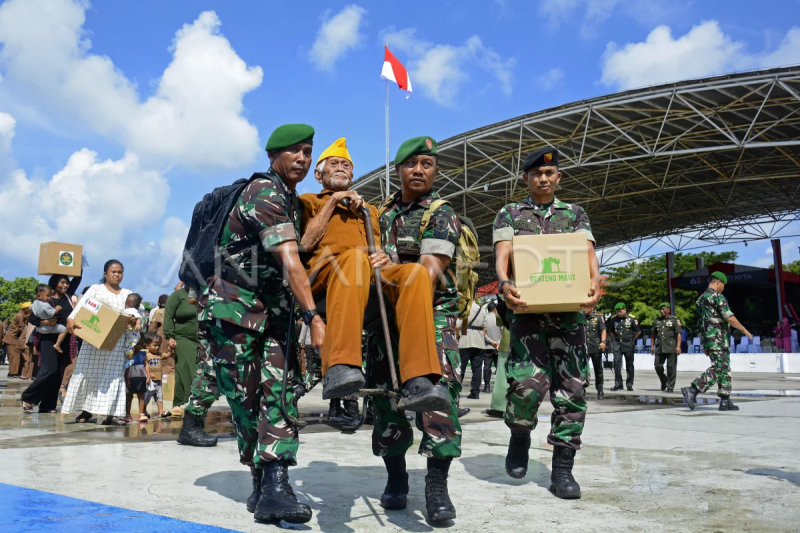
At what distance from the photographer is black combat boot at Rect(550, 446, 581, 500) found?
3438 mm

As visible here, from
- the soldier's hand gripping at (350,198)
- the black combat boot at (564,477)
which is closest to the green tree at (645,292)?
the black combat boot at (564,477)

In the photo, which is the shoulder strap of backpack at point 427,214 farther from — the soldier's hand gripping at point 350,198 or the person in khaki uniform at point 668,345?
the person in khaki uniform at point 668,345

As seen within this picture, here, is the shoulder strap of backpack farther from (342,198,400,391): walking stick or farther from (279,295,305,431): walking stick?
(279,295,305,431): walking stick

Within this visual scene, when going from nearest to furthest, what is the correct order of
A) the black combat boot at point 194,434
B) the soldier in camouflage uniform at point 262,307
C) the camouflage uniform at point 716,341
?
the soldier in camouflage uniform at point 262,307 < the black combat boot at point 194,434 < the camouflage uniform at point 716,341

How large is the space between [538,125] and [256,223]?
22.3 meters

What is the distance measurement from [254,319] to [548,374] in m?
1.78

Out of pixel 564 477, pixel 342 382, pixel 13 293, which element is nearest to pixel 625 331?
pixel 564 477

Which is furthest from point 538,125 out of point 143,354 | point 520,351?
point 520,351

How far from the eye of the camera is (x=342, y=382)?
2498mm

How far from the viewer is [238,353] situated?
3051 millimetres

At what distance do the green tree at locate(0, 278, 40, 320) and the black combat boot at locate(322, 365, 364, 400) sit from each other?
7442 cm

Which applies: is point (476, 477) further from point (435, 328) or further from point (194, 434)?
point (194, 434)

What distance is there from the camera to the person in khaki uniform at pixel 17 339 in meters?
16.1

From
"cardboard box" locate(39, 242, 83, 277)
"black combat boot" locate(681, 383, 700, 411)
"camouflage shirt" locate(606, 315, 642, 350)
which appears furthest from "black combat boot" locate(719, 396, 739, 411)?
"cardboard box" locate(39, 242, 83, 277)
